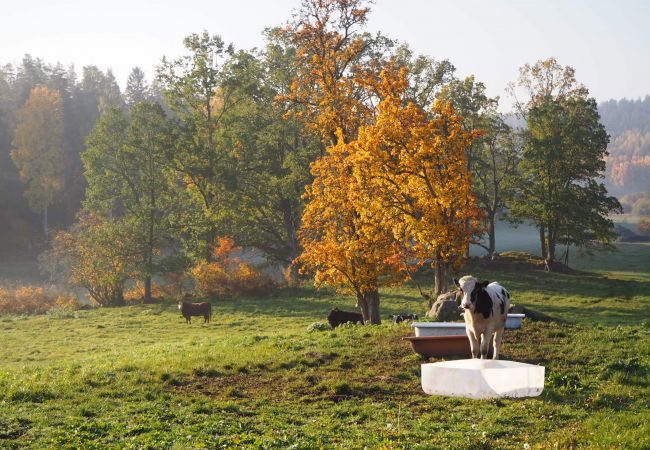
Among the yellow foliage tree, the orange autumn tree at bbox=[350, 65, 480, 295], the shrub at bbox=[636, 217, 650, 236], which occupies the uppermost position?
the yellow foliage tree

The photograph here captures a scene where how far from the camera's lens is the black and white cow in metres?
17.3

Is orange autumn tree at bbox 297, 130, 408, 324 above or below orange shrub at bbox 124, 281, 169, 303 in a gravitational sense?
above

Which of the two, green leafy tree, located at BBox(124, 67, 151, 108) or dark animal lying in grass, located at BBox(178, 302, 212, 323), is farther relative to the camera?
green leafy tree, located at BBox(124, 67, 151, 108)

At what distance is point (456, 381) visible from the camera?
1378 cm

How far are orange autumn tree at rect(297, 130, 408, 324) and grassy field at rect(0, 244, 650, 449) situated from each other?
4939mm

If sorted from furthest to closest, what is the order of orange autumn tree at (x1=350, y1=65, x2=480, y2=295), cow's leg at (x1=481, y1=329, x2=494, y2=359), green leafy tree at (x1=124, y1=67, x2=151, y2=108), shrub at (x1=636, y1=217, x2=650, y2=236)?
green leafy tree at (x1=124, y1=67, x2=151, y2=108)
shrub at (x1=636, y1=217, x2=650, y2=236)
orange autumn tree at (x1=350, y1=65, x2=480, y2=295)
cow's leg at (x1=481, y1=329, x2=494, y2=359)

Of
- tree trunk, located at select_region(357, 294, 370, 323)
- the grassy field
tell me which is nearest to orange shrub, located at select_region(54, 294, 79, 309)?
the grassy field

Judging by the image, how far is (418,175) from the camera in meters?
31.5

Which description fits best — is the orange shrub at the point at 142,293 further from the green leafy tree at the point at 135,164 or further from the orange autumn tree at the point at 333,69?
the orange autumn tree at the point at 333,69

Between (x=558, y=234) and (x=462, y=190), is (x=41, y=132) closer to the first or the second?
(x=558, y=234)

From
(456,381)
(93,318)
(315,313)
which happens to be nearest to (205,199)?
(93,318)

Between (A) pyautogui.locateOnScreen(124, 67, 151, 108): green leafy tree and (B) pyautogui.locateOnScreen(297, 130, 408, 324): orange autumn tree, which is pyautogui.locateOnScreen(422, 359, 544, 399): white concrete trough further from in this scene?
(A) pyautogui.locateOnScreen(124, 67, 151, 108): green leafy tree

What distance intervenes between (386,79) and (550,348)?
16.9 meters

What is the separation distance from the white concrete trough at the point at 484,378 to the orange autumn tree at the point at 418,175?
16.8m
